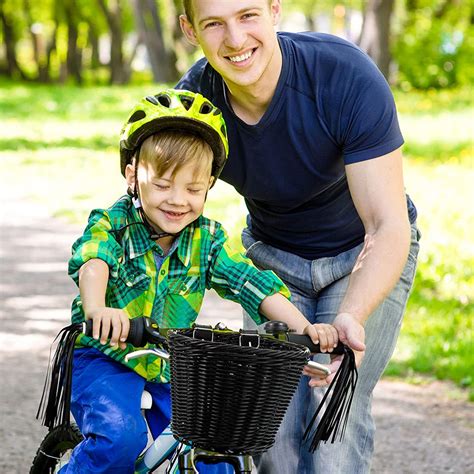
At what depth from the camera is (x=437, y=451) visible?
5.90 meters

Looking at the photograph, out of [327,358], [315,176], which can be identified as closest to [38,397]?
[327,358]

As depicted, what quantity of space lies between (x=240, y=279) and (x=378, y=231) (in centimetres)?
52

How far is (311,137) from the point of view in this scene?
4.04m

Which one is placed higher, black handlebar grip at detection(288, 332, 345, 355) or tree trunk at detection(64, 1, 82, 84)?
black handlebar grip at detection(288, 332, 345, 355)

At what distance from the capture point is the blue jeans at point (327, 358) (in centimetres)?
419

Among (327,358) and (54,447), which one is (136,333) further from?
(327,358)

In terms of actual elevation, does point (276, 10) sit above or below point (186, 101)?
above

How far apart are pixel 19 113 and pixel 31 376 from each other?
2053 centimetres

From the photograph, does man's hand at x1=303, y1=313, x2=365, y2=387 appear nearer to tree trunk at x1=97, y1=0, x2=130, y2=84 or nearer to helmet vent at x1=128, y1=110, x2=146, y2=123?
helmet vent at x1=128, y1=110, x2=146, y2=123

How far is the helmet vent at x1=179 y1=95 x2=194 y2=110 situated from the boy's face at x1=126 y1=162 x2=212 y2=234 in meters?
0.19

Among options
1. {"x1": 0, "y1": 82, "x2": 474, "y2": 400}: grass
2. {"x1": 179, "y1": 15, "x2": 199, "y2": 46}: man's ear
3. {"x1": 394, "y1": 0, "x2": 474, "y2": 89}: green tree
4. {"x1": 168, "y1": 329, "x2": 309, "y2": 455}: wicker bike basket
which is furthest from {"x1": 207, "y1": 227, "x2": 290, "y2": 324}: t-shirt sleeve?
{"x1": 394, "y1": 0, "x2": 474, "y2": 89}: green tree

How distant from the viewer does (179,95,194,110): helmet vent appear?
3.60 m

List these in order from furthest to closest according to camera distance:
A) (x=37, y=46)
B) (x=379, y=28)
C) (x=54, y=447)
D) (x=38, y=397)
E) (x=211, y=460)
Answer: (x=37, y=46), (x=379, y=28), (x=38, y=397), (x=54, y=447), (x=211, y=460)

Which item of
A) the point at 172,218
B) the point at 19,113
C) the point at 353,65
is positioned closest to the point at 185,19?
the point at 353,65
